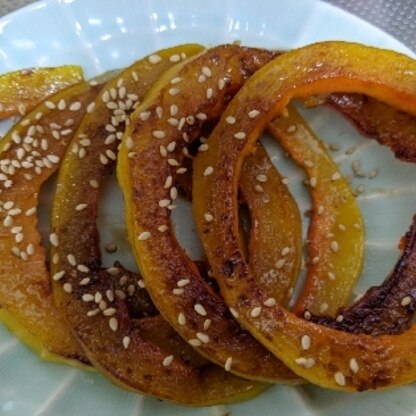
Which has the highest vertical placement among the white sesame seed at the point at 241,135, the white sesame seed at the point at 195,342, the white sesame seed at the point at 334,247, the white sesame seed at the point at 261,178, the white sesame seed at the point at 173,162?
the white sesame seed at the point at 241,135

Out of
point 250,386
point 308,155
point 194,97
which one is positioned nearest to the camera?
point 250,386

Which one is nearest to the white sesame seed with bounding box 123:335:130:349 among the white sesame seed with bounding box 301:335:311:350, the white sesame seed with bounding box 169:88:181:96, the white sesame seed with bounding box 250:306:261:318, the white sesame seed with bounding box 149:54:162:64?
the white sesame seed with bounding box 250:306:261:318

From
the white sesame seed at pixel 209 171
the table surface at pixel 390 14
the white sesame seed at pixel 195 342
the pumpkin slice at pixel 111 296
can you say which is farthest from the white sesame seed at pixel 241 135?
the table surface at pixel 390 14

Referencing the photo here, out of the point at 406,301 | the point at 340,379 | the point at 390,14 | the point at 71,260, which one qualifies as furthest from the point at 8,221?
the point at 390,14

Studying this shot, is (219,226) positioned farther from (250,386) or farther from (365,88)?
(365,88)

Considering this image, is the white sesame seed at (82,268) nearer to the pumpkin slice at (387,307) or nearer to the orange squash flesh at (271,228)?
the orange squash flesh at (271,228)

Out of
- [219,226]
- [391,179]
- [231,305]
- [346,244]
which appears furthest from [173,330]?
[391,179]
